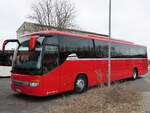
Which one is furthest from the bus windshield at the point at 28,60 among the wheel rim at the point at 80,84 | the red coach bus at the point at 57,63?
the wheel rim at the point at 80,84

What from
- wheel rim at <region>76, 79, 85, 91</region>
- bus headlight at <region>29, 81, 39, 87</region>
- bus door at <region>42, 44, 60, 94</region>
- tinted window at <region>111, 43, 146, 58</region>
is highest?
tinted window at <region>111, 43, 146, 58</region>

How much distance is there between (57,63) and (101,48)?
4817mm

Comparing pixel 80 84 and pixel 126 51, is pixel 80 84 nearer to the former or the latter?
pixel 80 84

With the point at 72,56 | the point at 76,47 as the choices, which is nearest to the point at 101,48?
the point at 76,47

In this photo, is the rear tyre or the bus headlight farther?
the rear tyre

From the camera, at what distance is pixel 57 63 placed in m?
12.2

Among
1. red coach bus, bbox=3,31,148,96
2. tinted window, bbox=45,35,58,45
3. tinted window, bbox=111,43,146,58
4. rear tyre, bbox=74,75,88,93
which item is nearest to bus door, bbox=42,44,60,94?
red coach bus, bbox=3,31,148,96

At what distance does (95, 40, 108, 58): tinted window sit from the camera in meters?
15.9

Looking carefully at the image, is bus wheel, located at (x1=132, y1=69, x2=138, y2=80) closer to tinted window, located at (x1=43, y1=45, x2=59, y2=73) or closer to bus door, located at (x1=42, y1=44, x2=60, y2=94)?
bus door, located at (x1=42, y1=44, x2=60, y2=94)

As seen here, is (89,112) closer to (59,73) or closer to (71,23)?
(59,73)

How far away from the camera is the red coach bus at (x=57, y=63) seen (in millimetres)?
11492

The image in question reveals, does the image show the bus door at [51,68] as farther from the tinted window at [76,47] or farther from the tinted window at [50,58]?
the tinted window at [76,47]

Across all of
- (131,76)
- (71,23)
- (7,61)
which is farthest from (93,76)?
(71,23)

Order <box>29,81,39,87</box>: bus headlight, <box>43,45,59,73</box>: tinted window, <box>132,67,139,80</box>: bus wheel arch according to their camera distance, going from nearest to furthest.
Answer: <box>29,81,39,87</box>: bus headlight → <box>43,45,59,73</box>: tinted window → <box>132,67,139,80</box>: bus wheel arch
